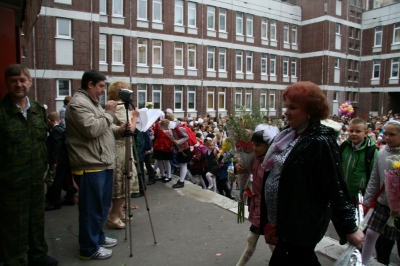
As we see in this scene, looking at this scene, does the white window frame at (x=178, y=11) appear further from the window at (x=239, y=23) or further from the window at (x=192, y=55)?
the window at (x=239, y=23)

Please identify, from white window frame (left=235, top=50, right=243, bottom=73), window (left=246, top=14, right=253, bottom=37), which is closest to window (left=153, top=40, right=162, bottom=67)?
white window frame (left=235, top=50, right=243, bottom=73)

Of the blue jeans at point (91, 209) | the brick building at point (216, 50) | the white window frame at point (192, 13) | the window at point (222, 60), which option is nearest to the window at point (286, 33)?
the brick building at point (216, 50)

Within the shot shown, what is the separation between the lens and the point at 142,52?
26000 millimetres

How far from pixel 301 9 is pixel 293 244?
4015cm

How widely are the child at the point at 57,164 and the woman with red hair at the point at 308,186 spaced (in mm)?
4799

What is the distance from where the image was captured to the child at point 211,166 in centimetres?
877

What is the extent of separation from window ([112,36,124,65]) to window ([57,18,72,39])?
4.39 meters

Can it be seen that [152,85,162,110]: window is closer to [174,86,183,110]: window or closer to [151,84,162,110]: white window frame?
[151,84,162,110]: white window frame

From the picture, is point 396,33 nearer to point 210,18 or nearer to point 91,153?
point 210,18

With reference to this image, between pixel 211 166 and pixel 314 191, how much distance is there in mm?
6478

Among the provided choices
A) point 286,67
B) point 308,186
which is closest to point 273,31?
point 286,67

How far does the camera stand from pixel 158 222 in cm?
539

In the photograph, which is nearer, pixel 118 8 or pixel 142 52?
pixel 118 8

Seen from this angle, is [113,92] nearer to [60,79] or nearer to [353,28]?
[60,79]
